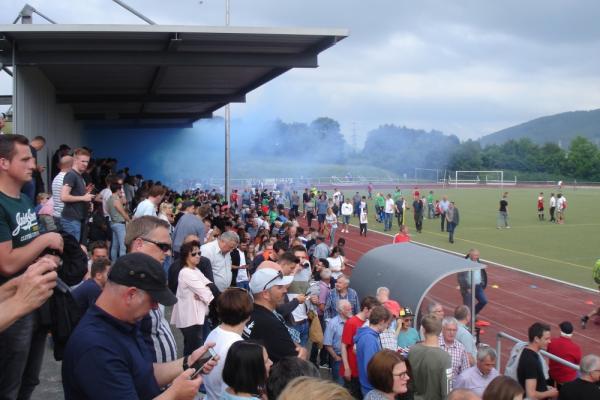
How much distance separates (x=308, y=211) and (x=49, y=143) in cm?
1610

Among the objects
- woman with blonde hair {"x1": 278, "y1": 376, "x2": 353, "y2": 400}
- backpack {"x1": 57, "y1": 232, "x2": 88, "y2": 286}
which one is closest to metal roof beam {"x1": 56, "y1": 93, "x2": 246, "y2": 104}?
backpack {"x1": 57, "y1": 232, "x2": 88, "y2": 286}

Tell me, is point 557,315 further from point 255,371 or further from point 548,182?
point 548,182

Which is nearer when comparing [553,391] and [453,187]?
Result: [553,391]

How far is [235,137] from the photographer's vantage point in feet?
145

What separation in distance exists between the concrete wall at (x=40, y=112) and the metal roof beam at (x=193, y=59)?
1369 mm

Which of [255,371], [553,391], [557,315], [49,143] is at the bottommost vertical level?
[557,315]

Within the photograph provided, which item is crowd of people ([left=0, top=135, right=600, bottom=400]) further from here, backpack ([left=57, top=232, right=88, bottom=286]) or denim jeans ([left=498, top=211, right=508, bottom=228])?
denim jeans ([left=498, top=211, right=508, bottom=228])

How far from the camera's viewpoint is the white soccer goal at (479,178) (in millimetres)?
80250

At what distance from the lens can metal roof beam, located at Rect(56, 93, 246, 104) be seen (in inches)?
875

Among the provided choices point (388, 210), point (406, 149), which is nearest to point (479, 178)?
point (406, 149)

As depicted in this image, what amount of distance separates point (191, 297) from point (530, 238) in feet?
83.9

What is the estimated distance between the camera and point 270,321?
477cm

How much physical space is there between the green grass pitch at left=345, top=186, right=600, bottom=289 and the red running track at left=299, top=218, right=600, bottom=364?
4.33ft

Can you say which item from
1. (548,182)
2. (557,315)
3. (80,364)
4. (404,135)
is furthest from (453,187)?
(80,364)
